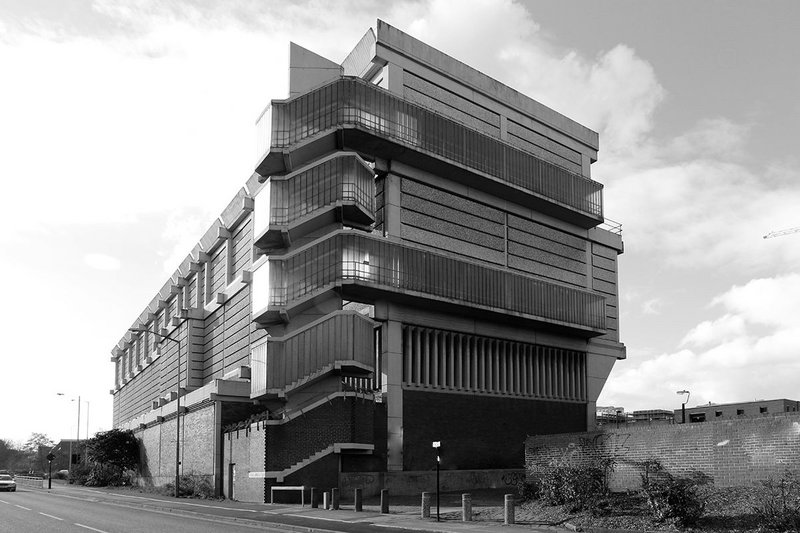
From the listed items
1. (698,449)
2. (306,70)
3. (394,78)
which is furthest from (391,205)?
(698,449)

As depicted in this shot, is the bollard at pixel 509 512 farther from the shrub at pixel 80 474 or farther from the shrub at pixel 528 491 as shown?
the shrub at pixel 80 474

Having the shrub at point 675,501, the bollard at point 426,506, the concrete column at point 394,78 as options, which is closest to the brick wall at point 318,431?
the bollard at point 426,506

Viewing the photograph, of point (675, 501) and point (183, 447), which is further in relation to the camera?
point (183, 447)

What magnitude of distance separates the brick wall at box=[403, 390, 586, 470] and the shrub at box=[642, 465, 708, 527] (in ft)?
79.2

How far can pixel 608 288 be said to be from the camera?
218ft

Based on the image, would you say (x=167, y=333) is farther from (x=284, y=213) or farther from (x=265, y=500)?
(x=265, y=500)

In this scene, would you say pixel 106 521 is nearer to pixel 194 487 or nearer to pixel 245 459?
pixel 245 459

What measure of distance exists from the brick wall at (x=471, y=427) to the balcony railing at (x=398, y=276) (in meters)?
6.07

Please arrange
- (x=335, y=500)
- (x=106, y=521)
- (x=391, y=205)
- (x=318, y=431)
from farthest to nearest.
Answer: (x=391, y=205) → (x=318, y=431) → (x=335, y=500) → (x=106, y=521)

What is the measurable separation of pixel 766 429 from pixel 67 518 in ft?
83.0

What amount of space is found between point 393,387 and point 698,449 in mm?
21832

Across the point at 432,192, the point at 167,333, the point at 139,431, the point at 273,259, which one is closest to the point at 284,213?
the point at 273,259

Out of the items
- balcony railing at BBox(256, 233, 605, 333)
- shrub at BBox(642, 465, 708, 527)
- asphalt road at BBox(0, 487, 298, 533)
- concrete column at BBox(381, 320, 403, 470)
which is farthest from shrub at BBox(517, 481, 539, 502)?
balcony railing at BBox(256, 233, 605, 333)

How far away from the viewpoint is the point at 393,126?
49000mm
